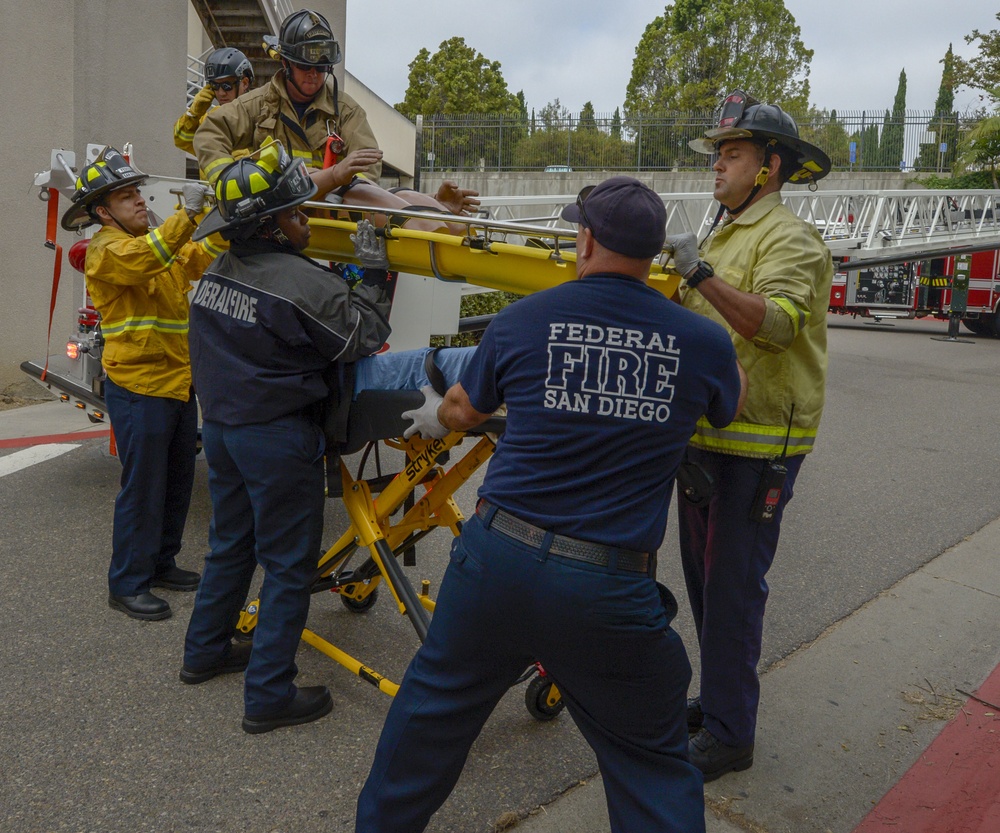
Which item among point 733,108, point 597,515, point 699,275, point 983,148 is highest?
point 983,148

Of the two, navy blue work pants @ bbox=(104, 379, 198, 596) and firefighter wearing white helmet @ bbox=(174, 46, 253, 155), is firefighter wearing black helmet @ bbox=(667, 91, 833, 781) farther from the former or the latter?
firefighter wearing white helmet @ bbox=(174, 46, 253, 155)

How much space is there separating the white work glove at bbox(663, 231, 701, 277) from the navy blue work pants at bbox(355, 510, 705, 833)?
98cm

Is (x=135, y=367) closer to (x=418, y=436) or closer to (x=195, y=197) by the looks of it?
(x=195, y=197)

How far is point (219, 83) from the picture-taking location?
5891mm

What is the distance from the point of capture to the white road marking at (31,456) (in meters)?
6.49

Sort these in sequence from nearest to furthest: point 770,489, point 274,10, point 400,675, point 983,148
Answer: point 770,489 → point 400,675 → point 274,10 → point 983,148

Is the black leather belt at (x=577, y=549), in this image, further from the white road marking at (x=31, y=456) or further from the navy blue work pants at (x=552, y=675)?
the white road marking at (x=31, y=456)

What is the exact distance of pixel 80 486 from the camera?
613 centimetres

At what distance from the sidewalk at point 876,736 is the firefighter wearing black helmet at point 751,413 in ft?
0.78

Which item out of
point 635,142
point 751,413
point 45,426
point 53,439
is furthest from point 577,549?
point 635,142

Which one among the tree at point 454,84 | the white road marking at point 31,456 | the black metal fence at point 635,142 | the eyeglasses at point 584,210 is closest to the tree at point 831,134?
the black metal fence at point 635,142

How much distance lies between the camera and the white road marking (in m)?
6.49

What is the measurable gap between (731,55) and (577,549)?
1407 inches

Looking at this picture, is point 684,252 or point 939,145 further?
point 939,145
